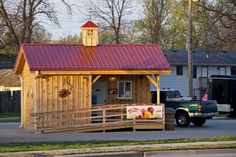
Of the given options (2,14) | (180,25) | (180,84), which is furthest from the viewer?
(180,25)

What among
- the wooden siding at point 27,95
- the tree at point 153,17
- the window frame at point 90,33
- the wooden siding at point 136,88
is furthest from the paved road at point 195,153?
the tree at point 153,17

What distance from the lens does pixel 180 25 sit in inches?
3157

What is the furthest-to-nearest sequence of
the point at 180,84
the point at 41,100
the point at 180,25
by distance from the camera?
the point at 180,25
the point at 180,84
the point at 41,100

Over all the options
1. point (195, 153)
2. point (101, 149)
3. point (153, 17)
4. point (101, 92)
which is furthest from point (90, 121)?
point (153, 17)

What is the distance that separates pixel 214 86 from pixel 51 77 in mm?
16926

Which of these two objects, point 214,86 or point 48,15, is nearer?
point 214,86

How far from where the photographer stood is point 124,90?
31.8 meters

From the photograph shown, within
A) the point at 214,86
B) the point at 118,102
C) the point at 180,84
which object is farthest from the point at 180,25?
the point at 118,102

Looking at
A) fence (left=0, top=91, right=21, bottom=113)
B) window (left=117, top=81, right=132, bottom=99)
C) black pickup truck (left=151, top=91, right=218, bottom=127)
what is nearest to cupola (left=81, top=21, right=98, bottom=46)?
window (left=117, top=81, right=132, bottom=99)

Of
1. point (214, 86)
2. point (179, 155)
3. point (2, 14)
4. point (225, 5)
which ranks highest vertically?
point (2, 14)

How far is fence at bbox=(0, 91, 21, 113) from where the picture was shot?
5281 centimetres

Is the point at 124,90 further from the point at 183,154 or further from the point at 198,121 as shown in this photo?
the point at 183,154

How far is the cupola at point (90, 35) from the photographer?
105ft

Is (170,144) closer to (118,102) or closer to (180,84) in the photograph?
(118,102)
